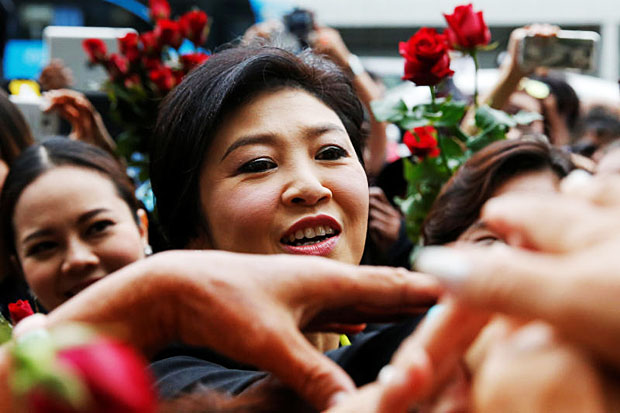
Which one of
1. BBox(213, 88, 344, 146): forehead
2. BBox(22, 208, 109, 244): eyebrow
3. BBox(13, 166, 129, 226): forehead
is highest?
BBox(213, 88, 344, 146): forehead

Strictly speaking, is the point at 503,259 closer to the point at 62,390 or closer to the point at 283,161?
the point at 62,390

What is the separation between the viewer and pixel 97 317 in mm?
655

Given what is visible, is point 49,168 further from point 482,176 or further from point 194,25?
point 482,176

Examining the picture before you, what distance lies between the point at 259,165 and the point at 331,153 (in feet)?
0.46

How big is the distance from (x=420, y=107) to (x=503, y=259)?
4.45 ft

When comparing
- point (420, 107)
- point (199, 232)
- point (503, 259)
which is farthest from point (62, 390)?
point (420, 107)

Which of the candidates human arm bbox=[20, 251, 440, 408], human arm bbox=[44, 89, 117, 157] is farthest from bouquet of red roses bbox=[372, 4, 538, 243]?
human arm bbox=[44, 89, 117, 157]

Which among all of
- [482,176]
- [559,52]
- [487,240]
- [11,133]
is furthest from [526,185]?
[11,133]

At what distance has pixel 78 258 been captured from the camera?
1.61m

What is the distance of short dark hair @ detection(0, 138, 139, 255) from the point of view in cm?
178

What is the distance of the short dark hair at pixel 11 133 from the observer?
2133 millimetres

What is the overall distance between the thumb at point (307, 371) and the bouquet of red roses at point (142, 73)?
5.60ft

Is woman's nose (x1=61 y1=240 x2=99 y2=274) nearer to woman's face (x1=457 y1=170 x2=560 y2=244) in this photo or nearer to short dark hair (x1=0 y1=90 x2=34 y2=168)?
short dark hair (x1=0 y1=90 x2=34 y2=168)

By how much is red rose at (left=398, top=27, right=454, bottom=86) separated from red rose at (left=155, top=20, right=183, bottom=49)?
897 millimetres
